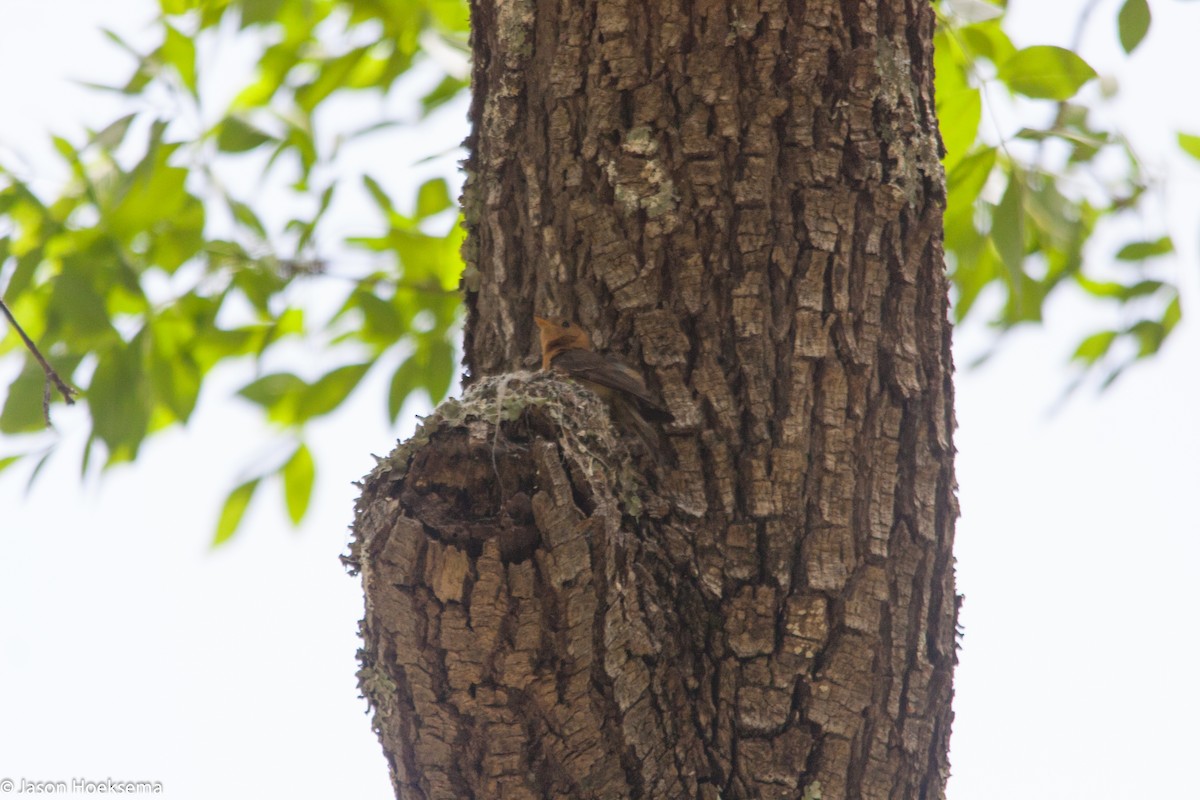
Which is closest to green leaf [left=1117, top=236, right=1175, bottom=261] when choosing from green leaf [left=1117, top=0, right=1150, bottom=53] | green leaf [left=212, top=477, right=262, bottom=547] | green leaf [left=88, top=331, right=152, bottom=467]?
green leaf [left=1117, top=0, right=1150, bottom=53]

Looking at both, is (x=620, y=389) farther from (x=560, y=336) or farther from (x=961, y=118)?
(x=961, y=118)

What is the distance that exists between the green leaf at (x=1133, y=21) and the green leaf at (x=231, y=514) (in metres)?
2.58

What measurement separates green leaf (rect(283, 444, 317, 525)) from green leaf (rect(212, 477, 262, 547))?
0.13 meters

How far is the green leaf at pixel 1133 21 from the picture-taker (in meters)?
2.10

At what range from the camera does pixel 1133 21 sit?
83.0 inches

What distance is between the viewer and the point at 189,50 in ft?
10.5

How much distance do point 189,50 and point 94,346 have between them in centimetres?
89

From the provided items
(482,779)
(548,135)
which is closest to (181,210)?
(548,135)

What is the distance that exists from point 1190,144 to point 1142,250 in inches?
14.0

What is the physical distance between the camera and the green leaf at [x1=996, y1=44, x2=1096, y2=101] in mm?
2406

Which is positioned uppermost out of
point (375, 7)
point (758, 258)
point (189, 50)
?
point (375, 7)

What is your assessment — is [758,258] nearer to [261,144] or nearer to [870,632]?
[870,632]

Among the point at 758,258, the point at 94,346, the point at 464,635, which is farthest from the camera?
the point at 94,346

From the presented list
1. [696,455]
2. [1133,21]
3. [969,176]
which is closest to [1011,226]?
[969,176]
